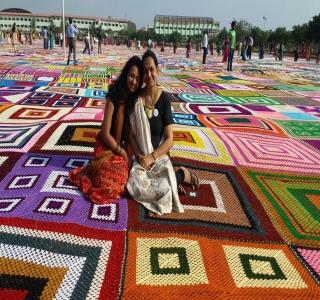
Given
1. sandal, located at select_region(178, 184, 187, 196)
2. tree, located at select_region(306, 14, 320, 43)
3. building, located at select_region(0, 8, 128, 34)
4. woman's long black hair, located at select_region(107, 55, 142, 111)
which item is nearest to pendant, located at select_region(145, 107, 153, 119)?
woman's long black hair, located at select_region(107, 55, 142, 111)

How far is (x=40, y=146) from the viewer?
3.57 meters

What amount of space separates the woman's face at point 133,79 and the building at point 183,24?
91405 millimetres

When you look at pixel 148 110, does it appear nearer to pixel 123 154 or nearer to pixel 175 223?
pixel 123 154

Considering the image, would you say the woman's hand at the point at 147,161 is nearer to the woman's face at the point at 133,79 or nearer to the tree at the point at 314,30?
the woman's face at the point at 133,79

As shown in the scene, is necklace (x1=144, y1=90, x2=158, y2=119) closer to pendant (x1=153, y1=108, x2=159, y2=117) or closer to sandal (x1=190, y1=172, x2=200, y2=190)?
pendant (x1=153, y1=108, x2=159, y2=117)

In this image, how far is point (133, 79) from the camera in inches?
98.7

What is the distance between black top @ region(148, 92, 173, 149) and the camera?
2617 millimetres

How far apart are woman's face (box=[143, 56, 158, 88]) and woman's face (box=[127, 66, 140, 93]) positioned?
5 centimetres

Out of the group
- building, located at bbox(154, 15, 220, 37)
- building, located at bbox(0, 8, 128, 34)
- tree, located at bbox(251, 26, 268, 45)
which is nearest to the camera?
tree, located at bbox(251, 26, 268, 45)

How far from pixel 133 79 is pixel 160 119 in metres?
0.33

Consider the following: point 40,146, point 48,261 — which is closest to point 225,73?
point 40,146

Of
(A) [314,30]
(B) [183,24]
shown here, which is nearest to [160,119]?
(A) [314,30]

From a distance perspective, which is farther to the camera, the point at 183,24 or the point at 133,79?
the point at 183,24

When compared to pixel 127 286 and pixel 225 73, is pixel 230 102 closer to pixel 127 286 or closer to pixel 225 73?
pixel 225 73
